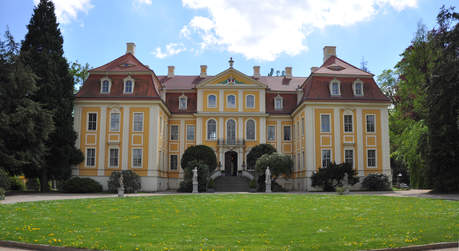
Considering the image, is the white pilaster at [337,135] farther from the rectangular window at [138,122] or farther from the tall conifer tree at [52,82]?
the tall conifer tree at [52,82]

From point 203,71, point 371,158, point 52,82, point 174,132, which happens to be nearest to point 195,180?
point 174,132

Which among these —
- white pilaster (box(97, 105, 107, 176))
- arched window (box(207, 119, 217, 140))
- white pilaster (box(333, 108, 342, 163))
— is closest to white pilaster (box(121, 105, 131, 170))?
white pilaster (box(97, 105, 107, 176))

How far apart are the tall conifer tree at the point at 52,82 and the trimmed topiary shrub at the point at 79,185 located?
1.21 meters

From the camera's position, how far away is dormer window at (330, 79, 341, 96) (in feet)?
111

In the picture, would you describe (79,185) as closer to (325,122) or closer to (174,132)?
(174,132)

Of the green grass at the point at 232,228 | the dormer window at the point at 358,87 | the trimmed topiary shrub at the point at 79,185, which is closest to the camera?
the green grass at the point at 232,228

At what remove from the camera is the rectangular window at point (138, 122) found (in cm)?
3316

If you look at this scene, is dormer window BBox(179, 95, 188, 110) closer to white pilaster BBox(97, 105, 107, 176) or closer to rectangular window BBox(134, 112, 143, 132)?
rectangular window BBox(134, 112, 143, 132)

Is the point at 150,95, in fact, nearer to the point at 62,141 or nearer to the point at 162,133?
the point at 162,133

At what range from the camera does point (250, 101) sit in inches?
1494

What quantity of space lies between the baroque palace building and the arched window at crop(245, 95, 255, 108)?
1.00 ft

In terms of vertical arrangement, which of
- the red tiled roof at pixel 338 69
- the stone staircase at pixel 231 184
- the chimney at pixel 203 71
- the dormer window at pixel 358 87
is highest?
the chimney at pixel 203 71

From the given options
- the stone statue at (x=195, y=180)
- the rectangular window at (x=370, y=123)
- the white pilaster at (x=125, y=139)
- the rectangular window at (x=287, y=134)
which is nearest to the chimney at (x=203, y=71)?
the rectangular window at (x=287, y=134)

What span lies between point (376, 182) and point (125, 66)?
21.8 meters
